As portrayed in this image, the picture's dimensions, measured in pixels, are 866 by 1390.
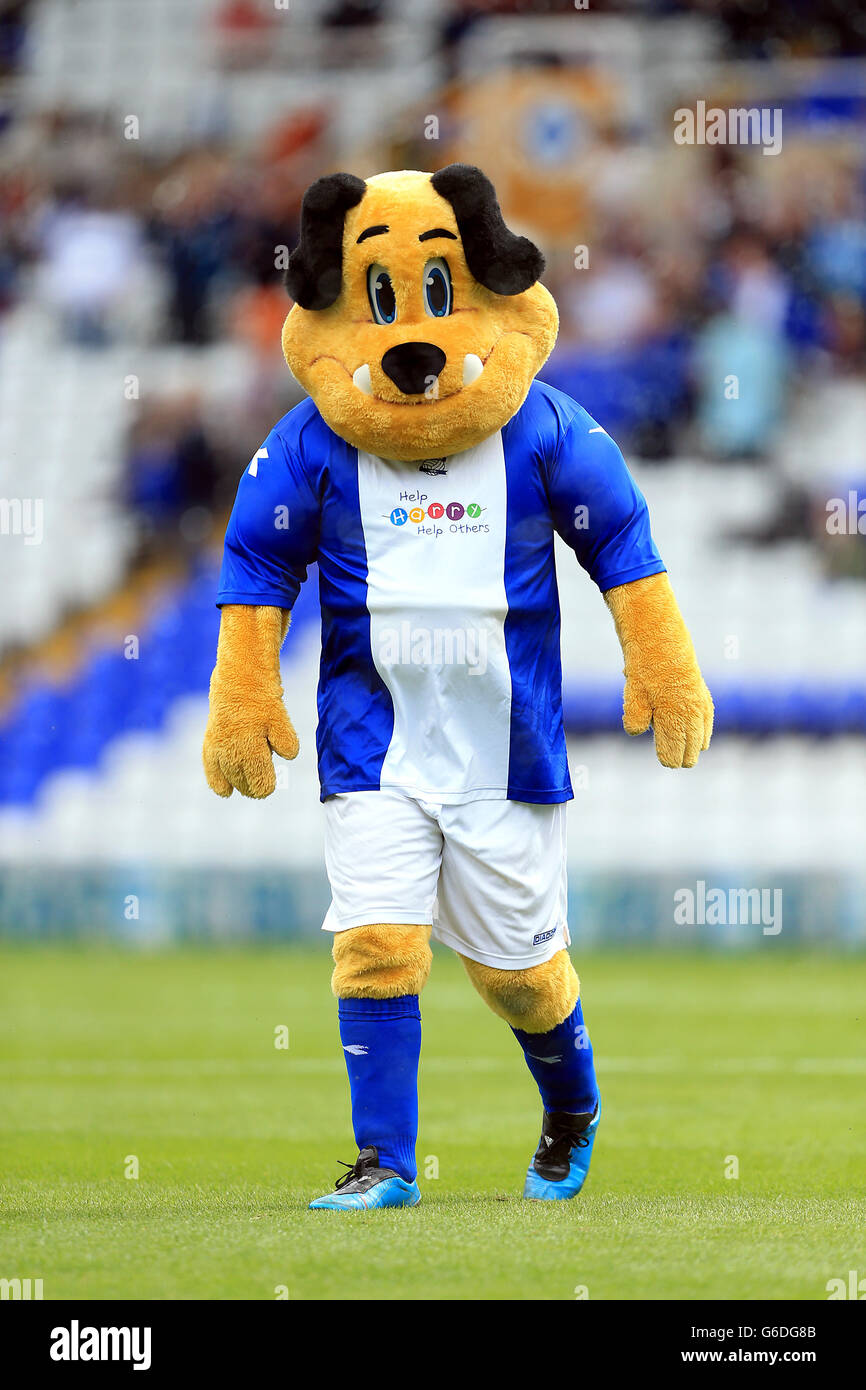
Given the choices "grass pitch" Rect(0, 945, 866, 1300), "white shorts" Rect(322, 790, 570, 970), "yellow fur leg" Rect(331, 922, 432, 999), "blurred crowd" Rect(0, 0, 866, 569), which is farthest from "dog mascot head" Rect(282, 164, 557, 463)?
"blurred crowd" Rect(0, 0, 866, 569)

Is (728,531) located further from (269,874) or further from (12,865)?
(12,865)

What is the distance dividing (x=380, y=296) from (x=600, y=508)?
57 cm

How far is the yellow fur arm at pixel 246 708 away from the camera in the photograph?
145 inches

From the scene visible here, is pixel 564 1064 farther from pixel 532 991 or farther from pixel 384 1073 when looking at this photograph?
pixel 384 1073

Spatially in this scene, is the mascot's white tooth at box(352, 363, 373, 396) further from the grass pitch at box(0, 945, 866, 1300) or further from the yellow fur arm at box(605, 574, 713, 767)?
the grass pitch at box(0, 945, 866, 1300)

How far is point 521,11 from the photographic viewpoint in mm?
13734

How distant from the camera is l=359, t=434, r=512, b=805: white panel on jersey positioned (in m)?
3.61

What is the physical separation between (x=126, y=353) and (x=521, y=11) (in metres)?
3.68

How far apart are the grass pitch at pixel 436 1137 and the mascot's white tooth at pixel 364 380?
1.46 m

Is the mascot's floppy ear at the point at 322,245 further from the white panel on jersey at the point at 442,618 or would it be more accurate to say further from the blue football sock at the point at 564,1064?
the blue football sock at the point at 564,1064

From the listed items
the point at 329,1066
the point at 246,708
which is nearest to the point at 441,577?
the point at 246,708

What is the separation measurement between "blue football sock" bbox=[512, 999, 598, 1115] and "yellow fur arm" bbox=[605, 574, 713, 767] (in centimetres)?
58

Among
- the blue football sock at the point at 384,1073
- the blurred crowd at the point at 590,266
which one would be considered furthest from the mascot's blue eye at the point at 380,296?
the blurred crowd at the point at 590,266

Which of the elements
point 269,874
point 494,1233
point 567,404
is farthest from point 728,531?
point 494,1233
